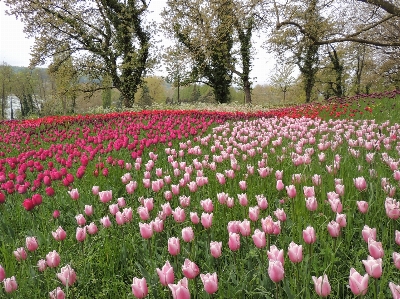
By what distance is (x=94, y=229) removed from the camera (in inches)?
109

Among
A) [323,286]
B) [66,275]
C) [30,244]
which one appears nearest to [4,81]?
[30,244]

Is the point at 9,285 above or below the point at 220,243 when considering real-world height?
below

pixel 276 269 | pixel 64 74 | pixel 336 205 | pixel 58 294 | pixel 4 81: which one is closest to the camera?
pixel 276 269

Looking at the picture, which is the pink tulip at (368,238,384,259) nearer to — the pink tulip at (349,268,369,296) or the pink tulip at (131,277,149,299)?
the pink tulip at (349,268,369,296)

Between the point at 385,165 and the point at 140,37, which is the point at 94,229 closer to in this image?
the point at 385,165

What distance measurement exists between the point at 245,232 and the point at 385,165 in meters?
3.05

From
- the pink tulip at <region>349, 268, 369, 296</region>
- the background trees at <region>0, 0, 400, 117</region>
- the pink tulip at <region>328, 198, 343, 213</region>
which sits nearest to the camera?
the pink tulip at <region>349, 268, 369, 296</region>

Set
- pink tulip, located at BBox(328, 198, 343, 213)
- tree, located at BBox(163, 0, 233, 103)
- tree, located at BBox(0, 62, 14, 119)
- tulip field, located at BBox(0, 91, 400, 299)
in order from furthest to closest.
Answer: tree, located at BBox(0, 62, 14, 119) → tree, located at BBox(163, 0, 233, 103) → pink tulip, located at BBox(328, 198, 343, 213) → tulip field, located at BBox(0, 91, 400, 299)

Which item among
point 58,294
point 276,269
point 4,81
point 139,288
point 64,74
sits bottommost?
point 58,294

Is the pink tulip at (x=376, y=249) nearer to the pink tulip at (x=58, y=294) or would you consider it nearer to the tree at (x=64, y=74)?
the pink tulip at (x=58, y=294)

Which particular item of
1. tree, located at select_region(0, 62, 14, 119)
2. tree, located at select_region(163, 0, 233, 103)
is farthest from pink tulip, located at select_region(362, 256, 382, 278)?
tree, located at select_region(0, 62, 14, 119)

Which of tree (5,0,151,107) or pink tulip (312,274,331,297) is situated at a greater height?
tree (5,0,151,107)

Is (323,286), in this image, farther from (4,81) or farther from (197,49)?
(4,81)

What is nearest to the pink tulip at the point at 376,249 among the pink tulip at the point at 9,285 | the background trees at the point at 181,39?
the pink tulip at the point at 9,285
